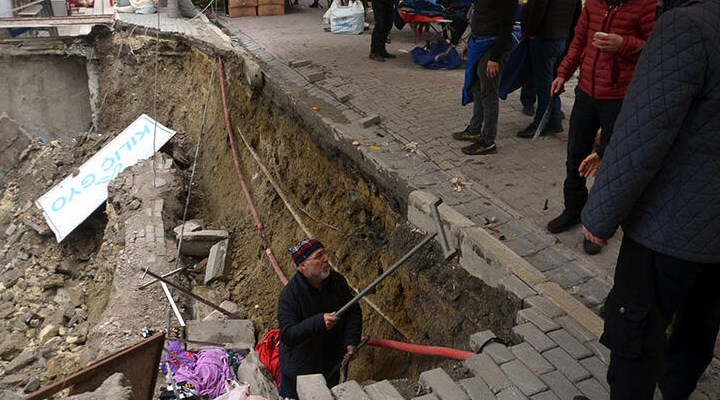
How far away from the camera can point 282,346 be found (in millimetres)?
4285

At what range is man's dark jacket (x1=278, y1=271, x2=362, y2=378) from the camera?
4016 millimetres

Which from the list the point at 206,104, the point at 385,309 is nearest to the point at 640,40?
the point at 385,309

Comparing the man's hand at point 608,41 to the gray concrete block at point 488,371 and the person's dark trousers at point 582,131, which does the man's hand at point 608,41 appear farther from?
the gray concrete block at point 488,371

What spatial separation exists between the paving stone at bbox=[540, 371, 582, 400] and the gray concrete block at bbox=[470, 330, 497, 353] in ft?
1.41

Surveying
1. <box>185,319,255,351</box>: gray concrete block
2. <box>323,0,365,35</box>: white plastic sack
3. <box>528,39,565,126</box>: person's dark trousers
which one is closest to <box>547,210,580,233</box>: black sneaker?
<box>528,39,565,126</box>: person's dark trousers

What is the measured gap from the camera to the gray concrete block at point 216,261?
287 inches

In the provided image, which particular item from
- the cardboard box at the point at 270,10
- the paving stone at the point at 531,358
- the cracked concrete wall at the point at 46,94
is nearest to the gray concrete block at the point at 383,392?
the paving stone at the point at 531,358

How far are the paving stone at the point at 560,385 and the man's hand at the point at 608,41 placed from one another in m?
1.96

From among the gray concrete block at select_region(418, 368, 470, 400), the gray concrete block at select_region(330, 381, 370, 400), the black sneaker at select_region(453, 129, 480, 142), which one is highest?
the black sneaker at select_region(453, 129, 480, 142)

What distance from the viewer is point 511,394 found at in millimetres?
3178

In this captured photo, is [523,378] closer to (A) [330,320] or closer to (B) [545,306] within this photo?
A: (B) [545,306]

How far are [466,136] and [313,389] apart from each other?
352cm

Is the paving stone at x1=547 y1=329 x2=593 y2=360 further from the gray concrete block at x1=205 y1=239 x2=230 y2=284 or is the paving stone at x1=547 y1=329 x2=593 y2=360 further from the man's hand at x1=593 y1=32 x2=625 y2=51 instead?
the gray concrete block at x1=205 y1=239 x2=230 y2=284

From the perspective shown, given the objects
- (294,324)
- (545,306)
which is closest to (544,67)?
(545,306)
